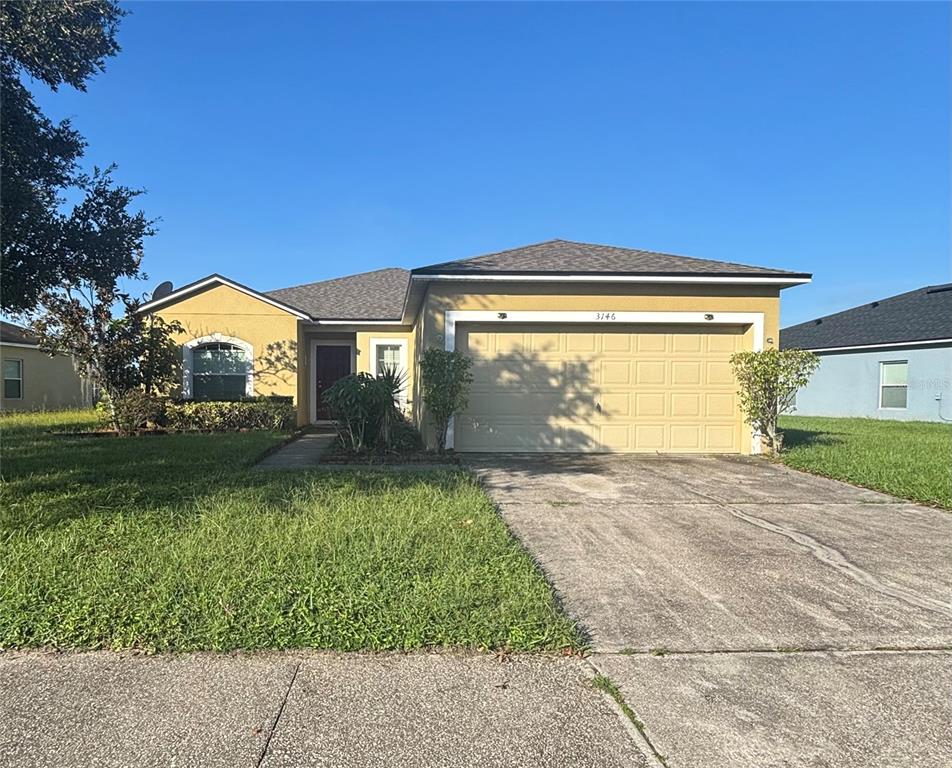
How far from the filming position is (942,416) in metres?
17.3

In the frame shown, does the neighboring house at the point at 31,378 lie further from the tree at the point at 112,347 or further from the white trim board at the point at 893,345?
the white trim board at the point at 893,345

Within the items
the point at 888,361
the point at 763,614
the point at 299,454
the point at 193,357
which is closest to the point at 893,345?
the point at 888,361

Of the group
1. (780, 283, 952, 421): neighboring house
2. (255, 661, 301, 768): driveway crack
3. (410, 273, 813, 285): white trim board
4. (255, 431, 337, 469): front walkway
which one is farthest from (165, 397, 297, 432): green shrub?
(780, 283, 952, 421): neighboring house

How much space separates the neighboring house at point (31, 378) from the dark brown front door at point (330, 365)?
930 centimetres

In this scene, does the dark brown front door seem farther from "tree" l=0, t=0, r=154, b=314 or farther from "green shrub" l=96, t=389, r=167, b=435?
"tree" l=0, t=0, r=154, b=314

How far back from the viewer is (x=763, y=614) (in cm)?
362

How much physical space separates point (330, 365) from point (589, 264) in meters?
8.45

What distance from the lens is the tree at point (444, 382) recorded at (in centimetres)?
935

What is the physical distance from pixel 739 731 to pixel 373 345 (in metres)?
13.6

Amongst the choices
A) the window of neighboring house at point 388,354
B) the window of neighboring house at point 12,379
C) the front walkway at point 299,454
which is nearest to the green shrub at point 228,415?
the front walkway at point 299,454

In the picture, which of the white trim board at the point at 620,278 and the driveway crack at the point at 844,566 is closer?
the driveway crack at the point at 844,566

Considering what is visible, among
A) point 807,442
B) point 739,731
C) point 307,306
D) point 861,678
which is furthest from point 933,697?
point 307,306

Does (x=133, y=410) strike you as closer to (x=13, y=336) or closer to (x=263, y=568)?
(x=263, y=568)

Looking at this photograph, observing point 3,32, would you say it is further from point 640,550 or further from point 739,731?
point 739,731
